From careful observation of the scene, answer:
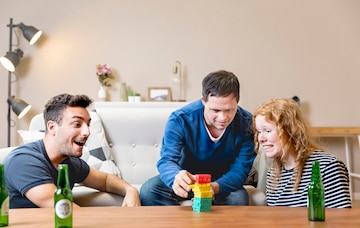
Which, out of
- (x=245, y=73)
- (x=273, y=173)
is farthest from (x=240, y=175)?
(x=245, y=73)

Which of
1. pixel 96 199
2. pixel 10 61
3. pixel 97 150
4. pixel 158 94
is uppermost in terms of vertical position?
pixel 10 61

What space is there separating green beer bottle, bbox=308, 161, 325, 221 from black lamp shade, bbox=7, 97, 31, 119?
3.31 m

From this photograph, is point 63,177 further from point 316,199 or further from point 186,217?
point 316,199

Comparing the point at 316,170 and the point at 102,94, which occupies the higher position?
the point at 102,94

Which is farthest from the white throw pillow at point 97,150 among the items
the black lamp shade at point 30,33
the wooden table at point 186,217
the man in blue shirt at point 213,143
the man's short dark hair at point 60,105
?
the black lamp shade at point 30,33

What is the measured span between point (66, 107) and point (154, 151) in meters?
1.01

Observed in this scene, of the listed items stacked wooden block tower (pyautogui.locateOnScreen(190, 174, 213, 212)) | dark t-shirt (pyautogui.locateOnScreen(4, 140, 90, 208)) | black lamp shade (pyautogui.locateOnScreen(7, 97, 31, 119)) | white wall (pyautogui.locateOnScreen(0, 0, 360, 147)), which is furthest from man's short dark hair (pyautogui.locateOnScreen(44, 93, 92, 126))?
white wall (pyautogui.locateOnScreen(0, 0, 360, 147))

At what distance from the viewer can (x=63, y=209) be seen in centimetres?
109

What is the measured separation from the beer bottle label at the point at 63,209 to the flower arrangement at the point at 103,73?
10.3 feet

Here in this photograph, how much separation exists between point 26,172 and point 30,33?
2.78 meters

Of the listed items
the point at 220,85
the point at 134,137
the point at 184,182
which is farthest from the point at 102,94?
the point at 184,182

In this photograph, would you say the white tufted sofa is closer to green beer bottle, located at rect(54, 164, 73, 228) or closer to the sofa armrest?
the sofa armrest

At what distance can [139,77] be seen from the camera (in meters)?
4.28

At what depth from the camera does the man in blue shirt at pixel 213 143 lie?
6.30ft
